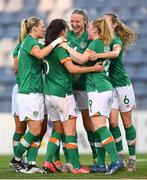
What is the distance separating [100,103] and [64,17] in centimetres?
1288

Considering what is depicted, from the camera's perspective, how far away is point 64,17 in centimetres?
2097

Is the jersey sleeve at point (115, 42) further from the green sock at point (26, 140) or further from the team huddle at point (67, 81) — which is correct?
the green sock at point (26, 140)

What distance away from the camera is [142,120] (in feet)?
52.5

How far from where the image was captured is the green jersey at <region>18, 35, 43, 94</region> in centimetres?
848

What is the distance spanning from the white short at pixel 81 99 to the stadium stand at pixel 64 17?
32.1ft

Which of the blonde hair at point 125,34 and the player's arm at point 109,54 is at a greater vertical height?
the blonde hair at point 125,34

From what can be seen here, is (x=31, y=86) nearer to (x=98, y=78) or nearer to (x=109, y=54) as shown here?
(x=98, y=78)

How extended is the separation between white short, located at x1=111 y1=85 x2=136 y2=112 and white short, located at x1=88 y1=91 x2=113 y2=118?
0.56 meters

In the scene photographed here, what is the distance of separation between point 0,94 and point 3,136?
2.48 meters

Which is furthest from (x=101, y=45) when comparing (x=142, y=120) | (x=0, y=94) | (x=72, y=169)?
(x=0, y=94)

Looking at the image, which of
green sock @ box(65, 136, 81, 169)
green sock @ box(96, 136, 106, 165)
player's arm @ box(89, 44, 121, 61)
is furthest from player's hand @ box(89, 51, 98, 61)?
green sock @ box(96, 136, 106, 165)

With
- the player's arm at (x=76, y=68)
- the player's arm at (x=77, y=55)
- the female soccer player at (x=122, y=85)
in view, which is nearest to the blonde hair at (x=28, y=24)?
the player's arm at (x=77, y=55)

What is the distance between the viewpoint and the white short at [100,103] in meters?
8.27

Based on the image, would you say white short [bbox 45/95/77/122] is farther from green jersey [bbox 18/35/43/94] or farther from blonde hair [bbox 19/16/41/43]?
blonde hair [bbox 19/16/41/43]
